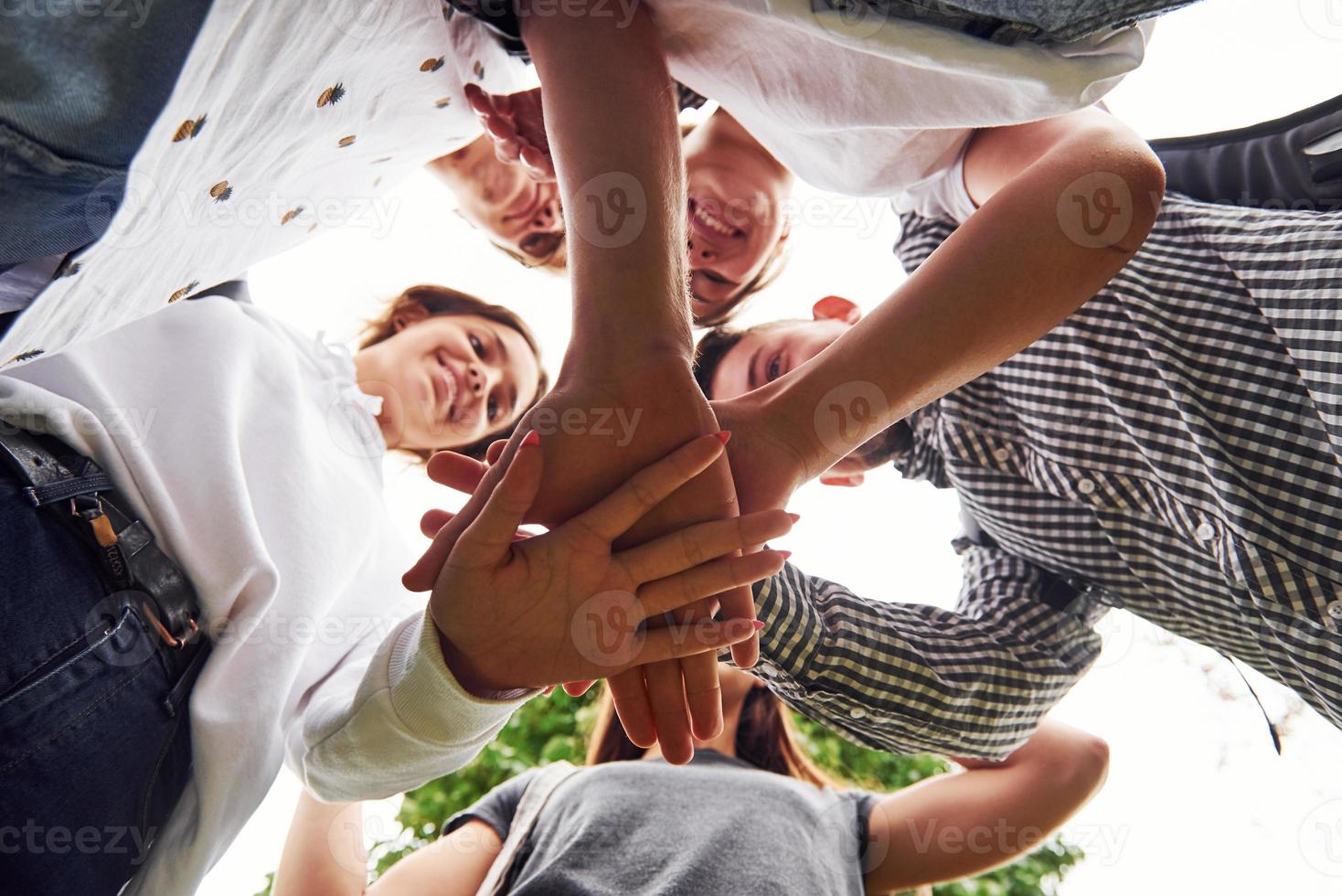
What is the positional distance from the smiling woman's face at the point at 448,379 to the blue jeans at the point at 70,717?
0.60 m

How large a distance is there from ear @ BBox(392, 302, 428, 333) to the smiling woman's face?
54 mm

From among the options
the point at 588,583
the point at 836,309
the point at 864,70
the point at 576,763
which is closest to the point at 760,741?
the point at 576,763

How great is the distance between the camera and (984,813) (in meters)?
1.01

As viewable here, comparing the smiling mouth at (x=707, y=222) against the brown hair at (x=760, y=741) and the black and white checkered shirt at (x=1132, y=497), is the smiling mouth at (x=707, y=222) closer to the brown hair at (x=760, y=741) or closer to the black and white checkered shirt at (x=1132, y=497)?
the black and white checkered shirt at (x=1132, y=497)

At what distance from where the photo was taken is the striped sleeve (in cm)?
86

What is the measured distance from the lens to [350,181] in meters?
0.71

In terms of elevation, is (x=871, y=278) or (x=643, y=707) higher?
(x=871, y=278)

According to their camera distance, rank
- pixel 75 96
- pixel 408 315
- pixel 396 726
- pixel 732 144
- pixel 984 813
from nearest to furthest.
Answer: pixel 75 96 → pixel 396 726 → pixel 984 813 → pixel 732 144 → pixel 408 315

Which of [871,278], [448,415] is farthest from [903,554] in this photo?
[448,415]

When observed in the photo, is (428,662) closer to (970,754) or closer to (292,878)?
(292,878)

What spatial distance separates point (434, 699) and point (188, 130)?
0.41m

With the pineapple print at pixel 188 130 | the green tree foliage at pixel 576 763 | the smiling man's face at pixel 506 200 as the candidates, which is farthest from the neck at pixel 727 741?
the pineapple print at pixel 188 130

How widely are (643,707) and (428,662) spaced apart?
174 millimetres

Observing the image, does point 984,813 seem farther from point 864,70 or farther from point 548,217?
point 548,217
